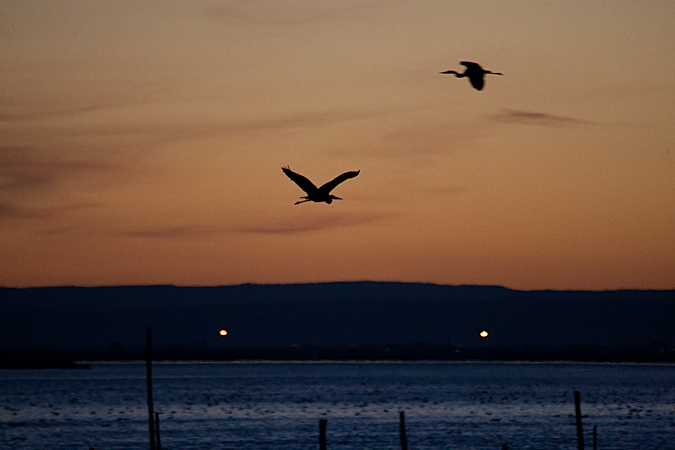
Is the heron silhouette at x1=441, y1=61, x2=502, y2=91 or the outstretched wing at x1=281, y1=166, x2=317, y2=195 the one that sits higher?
the heron silhouette at x1=441, y1=61, x2=502, y2=91

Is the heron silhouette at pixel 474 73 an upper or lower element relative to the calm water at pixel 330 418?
upper

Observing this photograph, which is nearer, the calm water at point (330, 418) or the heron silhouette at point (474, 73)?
the heron silhouette at point (474, 73)

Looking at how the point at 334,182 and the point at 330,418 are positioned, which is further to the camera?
the point at 330,418

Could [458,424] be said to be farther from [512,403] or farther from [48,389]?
[48,389]

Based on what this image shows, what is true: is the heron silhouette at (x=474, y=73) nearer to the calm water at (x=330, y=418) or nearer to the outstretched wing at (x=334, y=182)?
the outstretched wing at (x=334, y=182)

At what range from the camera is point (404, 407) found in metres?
66.1

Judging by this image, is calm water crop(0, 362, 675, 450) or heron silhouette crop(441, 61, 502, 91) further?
calm water crop(0, 362, 675, 450)

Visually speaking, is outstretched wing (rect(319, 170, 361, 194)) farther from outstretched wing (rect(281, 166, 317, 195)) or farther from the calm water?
the calm water

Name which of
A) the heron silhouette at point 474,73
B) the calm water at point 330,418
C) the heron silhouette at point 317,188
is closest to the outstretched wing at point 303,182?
the heron silhouette at point 317,188

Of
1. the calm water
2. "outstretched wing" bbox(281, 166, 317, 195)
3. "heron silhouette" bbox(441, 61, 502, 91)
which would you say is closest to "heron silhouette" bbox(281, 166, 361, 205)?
"outstretched wing" bbox(281, 166, 317, 195)

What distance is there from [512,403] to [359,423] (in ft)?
68.5

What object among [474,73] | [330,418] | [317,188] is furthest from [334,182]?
[330,418]

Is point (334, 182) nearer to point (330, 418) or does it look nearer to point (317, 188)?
point (317, 188)

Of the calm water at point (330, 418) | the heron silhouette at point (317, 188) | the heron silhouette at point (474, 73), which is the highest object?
the heron silhouette at point (474, 73)
